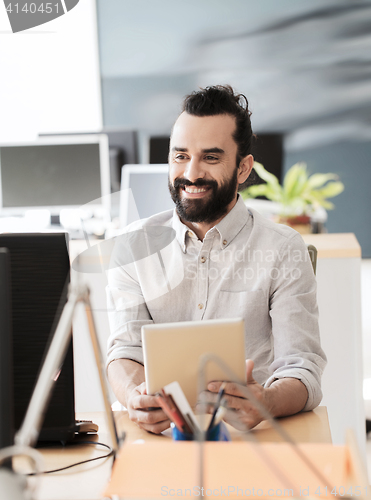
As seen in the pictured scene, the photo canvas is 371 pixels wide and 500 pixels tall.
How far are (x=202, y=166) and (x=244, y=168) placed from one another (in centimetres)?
17

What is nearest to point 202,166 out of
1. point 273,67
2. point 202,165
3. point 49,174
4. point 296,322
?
point 202,165

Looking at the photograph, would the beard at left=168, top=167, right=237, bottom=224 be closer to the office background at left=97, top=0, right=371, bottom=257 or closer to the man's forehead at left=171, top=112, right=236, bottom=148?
the man's forehead at left=171, top=112, right=236, bottom=148

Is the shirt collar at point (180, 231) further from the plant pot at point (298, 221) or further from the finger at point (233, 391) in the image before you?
the plant pot at point (298, 221)

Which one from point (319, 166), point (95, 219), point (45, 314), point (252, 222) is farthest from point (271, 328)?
point (319, 166)

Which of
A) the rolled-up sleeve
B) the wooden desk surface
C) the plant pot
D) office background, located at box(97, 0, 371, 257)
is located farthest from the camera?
office background, located at box(97, 0, 371, 257)

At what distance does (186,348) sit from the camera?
75 cm

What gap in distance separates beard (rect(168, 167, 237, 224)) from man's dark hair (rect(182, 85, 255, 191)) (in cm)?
11

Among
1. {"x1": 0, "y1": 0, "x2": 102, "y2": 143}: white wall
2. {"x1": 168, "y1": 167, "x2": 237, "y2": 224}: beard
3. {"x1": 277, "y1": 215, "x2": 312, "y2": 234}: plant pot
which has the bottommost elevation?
{"x1": 277, "y1": 215, "x2": 312, "y2": 234}: plant pot

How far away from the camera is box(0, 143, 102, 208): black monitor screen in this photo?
2.74 meters

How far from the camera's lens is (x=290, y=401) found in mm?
944

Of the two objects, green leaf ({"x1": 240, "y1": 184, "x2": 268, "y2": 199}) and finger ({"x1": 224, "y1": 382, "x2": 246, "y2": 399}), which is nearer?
finger ({"x1": 224, "y1": 382, "x2": 246, "y2": 399})

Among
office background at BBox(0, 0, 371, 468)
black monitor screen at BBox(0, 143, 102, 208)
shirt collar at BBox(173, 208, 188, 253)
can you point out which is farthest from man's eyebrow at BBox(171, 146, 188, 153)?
office background at BBox(0, 0, 371, 468)

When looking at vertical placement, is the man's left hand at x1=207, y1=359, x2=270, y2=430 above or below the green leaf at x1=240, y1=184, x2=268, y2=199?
below

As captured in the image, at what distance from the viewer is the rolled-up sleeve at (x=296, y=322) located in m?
1.05
